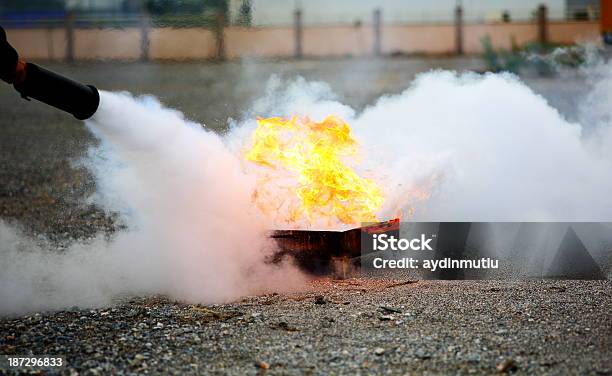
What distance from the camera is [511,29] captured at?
30.9 meters

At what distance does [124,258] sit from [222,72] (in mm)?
16062

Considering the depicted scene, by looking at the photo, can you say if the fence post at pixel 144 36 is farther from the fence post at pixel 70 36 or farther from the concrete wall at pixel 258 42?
the fence post at pixel 70 36

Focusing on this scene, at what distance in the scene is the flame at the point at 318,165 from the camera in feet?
30.7

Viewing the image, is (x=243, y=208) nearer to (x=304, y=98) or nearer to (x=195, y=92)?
(x=304, y=98)

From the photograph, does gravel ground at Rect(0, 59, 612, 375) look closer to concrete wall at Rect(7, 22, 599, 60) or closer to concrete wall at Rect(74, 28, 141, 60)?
concrete wall at Rect(7, 22, 599, 60)

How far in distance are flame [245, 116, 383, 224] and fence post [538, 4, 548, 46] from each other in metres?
21.4

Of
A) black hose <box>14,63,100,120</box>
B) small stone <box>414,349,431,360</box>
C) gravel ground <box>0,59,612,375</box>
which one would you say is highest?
black hose <box>14,63,100,120</box>

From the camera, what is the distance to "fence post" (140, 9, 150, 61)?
14.8 meters

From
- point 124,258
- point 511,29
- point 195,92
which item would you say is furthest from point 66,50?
point 511,29

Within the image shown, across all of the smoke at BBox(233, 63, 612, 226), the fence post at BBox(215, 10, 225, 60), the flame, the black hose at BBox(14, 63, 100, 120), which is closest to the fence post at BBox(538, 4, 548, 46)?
the fence post at BBox(215, 10, 225, 60)

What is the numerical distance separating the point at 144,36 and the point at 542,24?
19.1 meters

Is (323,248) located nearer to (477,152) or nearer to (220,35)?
(477,152)

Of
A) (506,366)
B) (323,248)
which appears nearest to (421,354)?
(506,366)

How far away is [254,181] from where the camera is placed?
9.70 meters
